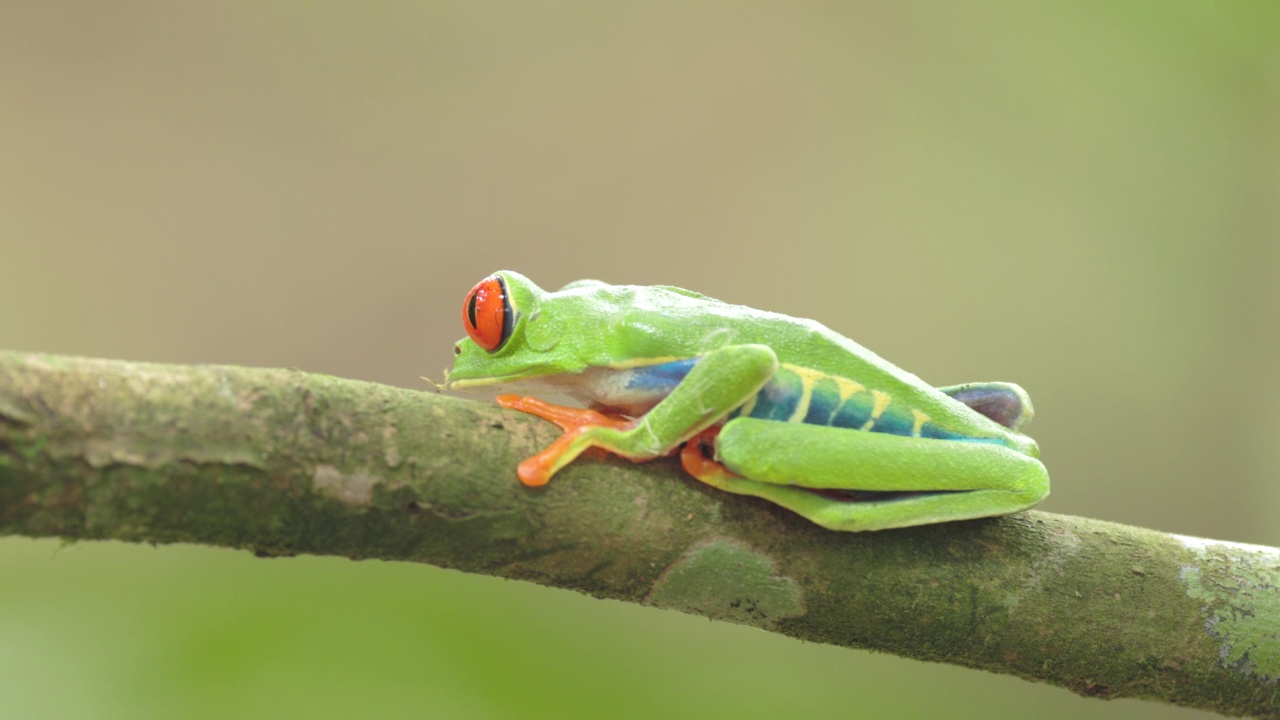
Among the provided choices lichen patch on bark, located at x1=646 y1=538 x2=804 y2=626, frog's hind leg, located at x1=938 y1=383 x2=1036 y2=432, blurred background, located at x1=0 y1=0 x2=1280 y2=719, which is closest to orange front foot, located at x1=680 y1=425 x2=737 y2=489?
lichen patch on bark, located at x1=646 y1=538 x2=804 y2=626

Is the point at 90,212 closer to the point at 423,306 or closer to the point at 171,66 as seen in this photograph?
the point at 171,66

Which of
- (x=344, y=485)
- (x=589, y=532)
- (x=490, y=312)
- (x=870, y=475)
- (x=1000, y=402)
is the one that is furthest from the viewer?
(x=1000, y=402)

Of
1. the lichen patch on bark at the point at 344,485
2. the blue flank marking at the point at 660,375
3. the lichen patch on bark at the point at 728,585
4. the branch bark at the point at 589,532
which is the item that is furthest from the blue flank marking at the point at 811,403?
the lichen patch on bark at the point at 344,485

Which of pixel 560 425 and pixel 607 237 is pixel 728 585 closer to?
pixel 560 425

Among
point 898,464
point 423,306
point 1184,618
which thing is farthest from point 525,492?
point 423,306

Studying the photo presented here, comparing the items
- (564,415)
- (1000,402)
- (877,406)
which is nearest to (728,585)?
(564,415)
